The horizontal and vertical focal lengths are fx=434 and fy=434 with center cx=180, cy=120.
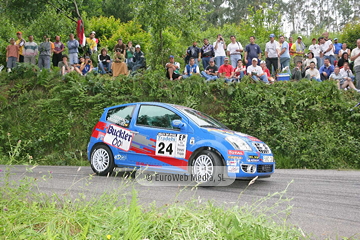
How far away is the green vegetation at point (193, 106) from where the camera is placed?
1405cm

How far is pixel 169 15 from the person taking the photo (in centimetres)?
1873

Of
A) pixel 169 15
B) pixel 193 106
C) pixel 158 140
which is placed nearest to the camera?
pixel 158 140

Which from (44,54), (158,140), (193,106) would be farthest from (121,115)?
(44,54)

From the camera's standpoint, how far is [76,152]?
15547mm

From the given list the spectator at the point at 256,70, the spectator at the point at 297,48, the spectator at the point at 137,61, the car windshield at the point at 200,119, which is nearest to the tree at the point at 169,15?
the spectator at the point at 137,61

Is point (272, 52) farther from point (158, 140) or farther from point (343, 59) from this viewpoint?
point (158, 140)

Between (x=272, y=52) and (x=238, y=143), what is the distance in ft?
38.2

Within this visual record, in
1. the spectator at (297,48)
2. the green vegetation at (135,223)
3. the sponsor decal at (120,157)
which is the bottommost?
the green vegetation at (135,223)

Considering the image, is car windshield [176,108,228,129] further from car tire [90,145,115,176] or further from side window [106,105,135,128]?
car tire [90,145,115,176]

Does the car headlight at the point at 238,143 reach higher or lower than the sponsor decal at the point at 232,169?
higher

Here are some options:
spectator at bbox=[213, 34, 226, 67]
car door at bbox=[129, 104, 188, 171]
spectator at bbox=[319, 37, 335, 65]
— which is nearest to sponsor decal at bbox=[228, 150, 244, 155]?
car door at bbox=[129, 104, 188, 171]

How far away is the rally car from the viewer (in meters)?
8.78

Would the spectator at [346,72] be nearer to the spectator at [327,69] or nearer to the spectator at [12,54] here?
the spectator at [327,69]

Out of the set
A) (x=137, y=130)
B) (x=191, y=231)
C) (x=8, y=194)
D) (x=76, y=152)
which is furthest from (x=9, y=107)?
(x=191, y=231)
